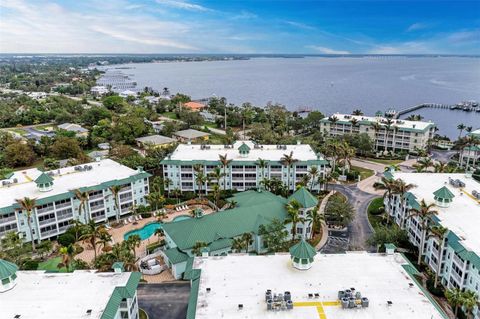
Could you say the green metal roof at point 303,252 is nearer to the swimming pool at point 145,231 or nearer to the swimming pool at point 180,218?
the swimming pool at point 145,231

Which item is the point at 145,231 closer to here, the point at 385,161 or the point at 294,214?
the point at 294,214

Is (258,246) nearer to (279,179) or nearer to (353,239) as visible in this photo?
Result: (353,239)

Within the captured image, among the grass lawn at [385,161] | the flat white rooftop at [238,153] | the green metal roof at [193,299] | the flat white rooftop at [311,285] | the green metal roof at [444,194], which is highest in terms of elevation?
the green metal roof at [444,194]

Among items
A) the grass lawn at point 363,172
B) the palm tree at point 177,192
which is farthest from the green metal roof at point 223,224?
the grass lawn at point 363,172

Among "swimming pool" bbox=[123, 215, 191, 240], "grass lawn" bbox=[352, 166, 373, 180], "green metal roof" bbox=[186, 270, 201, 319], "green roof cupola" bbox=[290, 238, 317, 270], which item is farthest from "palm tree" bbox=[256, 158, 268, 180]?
"green metal roof" bbox=[186, 270, 201, 319]

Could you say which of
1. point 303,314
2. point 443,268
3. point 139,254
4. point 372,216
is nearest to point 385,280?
point 303,314

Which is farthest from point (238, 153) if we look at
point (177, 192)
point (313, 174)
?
point (313, 174)
